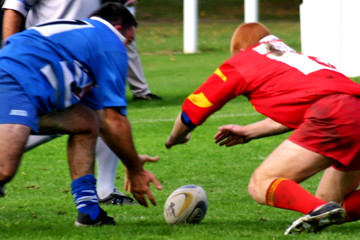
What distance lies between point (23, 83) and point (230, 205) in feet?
7.51

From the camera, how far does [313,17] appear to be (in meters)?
18.5

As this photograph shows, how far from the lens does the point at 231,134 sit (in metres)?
6.85

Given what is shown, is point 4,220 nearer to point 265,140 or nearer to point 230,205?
point 230,205

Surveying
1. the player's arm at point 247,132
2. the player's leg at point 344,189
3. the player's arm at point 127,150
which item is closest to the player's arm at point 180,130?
the player's arm at point 247,132

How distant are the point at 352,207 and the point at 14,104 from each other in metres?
2.33

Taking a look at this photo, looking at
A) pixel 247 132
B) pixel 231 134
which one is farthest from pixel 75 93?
pixel 247 132

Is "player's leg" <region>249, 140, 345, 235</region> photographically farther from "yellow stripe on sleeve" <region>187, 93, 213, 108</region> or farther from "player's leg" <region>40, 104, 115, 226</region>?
"player's leg" <region>40, 104, 115, 226</region>

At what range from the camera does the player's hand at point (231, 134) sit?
6797 mm

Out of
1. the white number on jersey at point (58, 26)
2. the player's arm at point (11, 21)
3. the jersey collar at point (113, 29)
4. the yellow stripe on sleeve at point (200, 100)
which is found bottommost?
Result: the yellow stripe on sleeve at point (200, 100)

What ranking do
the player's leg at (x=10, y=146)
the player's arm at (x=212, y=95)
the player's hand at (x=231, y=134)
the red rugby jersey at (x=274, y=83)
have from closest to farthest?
the player's leg at (x=10, y=146), the red rugby jersey at (x=274, y=83), the player's arm at (x=212, y=95), the player's hand at (x=231, y=134)

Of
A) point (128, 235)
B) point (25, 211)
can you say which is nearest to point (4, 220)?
point (25, 211)

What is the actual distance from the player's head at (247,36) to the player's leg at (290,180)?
2.75 feet

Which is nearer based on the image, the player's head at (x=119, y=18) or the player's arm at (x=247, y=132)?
the player's head at (x=119, y=18)

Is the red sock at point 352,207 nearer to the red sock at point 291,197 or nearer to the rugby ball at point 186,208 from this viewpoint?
the red sock at point 291,197
